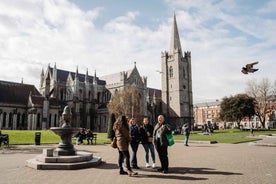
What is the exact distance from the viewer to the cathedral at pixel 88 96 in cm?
5372

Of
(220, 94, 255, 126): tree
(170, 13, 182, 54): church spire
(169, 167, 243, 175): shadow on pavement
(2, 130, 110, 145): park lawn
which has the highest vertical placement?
(170, 13, 182, 54): church spire

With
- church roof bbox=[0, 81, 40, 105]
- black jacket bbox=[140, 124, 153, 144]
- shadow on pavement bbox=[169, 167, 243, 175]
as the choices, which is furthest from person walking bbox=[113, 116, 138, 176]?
church roof bbox=[0, 81, 40, 105]

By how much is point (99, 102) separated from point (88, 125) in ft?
28.2

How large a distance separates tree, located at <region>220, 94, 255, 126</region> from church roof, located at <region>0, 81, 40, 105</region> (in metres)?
47.8

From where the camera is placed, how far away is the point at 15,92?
5600 centimetres

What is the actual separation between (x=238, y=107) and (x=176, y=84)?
2140cm

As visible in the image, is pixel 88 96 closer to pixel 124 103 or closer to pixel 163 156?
pixel 124 103

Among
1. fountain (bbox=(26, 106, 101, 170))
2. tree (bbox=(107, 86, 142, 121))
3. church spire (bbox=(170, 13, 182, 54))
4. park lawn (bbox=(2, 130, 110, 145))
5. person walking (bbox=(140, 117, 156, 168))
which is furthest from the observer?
church spire (bbox=(170, 13, 182, 54))

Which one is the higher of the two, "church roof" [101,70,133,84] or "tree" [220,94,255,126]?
"church roof" [101,70,133,84]

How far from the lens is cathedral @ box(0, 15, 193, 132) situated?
2115 inches

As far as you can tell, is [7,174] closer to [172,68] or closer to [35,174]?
[35,174]

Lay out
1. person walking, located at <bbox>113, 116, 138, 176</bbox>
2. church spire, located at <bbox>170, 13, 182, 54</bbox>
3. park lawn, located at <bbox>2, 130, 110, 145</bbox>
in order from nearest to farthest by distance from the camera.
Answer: person walking, located at <bbox>113, 116, 138, 176</bbox> → park lawn, located at <bbox>2, 130, 110, 145</bbox> → church spire, located at <bbox>170, 13, 182, 54</bbox>

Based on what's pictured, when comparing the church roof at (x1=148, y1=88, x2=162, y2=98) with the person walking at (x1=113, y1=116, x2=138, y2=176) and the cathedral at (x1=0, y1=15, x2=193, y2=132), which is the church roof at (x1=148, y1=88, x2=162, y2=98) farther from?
the person walking at (x1=113, y1=116, x2=138, y2=176)

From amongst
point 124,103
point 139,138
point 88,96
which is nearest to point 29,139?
point 139,138
